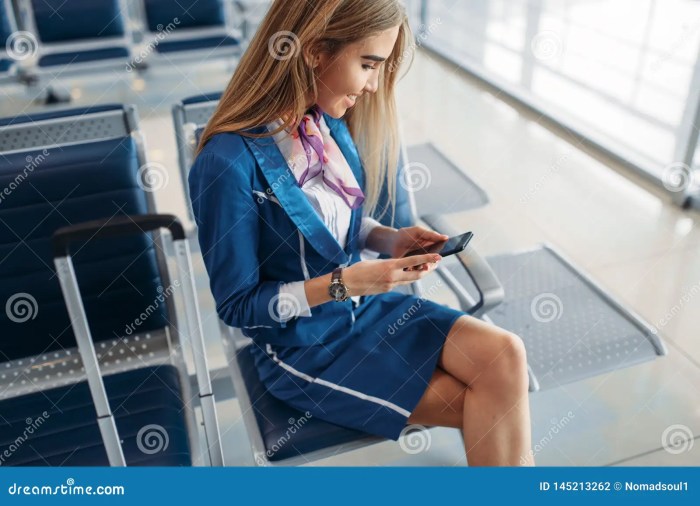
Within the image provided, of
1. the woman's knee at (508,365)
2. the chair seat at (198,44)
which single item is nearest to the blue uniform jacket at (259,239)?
the woman's knee at (508,365)

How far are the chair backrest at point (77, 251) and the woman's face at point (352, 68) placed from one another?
0.55 m

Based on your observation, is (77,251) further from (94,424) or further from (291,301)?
(291,301)

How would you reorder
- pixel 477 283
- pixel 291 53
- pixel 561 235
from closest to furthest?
1. pixel 291 53
2. pixel 477 283
3. pixel 561 235

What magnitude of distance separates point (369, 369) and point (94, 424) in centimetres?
70

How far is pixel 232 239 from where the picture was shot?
1.58 m

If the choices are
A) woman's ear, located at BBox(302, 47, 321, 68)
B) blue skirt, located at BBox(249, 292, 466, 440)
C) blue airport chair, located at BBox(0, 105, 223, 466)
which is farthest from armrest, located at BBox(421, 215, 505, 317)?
blue airport chair, located at BBox(0, 105, 223, 466)

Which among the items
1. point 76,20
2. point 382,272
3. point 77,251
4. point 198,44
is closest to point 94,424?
point 77,251

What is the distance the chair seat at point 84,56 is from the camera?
4.64 meters

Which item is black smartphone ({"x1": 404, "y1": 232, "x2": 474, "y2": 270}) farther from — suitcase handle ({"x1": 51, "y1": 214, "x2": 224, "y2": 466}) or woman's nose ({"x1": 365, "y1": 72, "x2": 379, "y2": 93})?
suitcase handle ({"x1": 51, "y1": 214, "x2": 224, "y2": 466})

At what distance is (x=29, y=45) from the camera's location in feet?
16.2

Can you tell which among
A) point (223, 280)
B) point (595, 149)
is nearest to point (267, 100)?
point (223, 280)

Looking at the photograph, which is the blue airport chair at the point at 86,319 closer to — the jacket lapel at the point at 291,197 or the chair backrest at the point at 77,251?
the chair backrest at the point at 77,251

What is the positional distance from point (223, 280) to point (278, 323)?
6.7 inches
